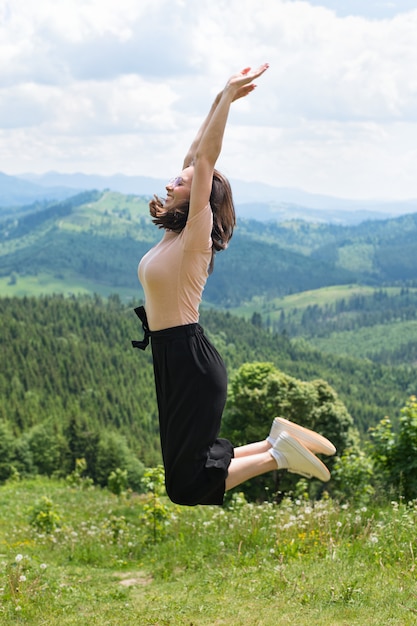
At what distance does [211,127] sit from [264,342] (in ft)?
615

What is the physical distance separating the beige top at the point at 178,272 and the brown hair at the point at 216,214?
12 centimetres

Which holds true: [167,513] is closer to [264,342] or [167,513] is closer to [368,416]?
[368,416]

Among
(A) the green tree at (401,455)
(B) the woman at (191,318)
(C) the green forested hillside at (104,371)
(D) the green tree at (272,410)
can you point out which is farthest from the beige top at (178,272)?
(C) the green forested hillside at (104,371)

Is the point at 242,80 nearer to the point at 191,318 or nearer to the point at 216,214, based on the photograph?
the point at 216,214

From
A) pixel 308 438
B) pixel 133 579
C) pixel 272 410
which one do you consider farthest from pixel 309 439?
pixel 272 410

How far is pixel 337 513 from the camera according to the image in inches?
385

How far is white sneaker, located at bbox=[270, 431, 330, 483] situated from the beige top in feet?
4.59

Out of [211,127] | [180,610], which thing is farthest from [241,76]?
[180,610]

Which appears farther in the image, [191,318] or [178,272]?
[191,318]

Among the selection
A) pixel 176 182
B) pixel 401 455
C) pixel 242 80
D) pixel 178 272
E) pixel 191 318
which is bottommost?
pixel 401 455

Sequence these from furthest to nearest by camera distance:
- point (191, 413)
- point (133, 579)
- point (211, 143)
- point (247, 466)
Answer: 1. point (133, 579)
2. point (247, 466)
3. point (191, 413)
4. point (211, 143)

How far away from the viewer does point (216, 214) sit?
19.7 ft

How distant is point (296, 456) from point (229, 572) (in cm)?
288

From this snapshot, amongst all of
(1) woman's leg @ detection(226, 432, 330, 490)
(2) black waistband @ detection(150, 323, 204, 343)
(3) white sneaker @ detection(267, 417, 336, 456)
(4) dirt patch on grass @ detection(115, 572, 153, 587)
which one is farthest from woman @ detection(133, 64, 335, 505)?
(4) dirt patch on grass @ detection(115, 572, 153, 587)
